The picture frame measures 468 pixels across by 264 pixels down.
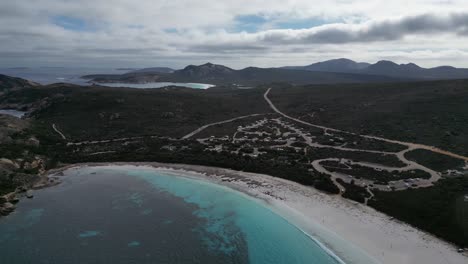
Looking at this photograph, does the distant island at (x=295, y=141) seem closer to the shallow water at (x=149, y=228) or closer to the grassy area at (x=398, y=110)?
the grassy area at (x=398, y=110)

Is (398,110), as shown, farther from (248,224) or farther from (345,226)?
(248,224)

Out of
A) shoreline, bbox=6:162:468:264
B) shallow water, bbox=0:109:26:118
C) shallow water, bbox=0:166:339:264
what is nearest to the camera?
shoreline, bbox=6:162:468:264

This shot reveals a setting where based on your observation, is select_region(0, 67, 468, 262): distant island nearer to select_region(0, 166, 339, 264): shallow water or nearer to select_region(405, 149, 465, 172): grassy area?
select_region(405, 149, 465, 172): grassy area

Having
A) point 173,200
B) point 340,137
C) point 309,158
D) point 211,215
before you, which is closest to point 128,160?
point 173,200

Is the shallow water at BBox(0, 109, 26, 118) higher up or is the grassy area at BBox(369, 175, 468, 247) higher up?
the shallow water at BBox(0, 109, 26, 118)

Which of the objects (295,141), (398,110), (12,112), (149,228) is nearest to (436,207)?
(149,228)

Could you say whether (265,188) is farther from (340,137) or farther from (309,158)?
(340,137)

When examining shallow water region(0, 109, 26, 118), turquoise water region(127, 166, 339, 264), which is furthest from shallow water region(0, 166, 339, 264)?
shallow water region(0, 109, 26, 118)
